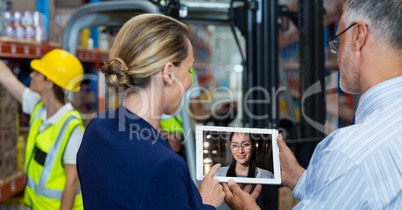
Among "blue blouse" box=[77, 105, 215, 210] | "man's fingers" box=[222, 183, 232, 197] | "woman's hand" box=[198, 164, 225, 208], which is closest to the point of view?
"blue blouse" box=[77, 105, 215, 210]

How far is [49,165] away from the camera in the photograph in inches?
122

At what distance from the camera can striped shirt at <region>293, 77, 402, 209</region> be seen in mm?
1465

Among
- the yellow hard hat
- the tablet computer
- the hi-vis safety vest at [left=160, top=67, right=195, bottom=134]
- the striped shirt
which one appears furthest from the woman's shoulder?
the hi-vis safety vest at [left=160, top=67, right=195, bottom=134]

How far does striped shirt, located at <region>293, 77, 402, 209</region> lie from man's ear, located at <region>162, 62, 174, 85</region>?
51cm

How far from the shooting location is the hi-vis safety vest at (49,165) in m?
3.09

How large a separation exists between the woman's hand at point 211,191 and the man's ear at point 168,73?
337mm

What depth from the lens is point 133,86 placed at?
1.81 m

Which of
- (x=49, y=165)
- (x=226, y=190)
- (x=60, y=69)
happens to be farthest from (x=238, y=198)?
(x=60, y=69)

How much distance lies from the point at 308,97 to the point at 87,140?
2.51m

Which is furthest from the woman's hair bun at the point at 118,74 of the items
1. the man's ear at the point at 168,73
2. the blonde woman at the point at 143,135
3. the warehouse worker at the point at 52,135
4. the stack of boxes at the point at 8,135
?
the stack of boxes at the point at 8,135

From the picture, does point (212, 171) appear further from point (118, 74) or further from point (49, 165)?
point (49, 165)

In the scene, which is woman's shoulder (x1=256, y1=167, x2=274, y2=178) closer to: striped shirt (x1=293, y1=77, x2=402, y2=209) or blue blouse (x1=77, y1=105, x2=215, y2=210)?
blue blouse (x1=77, y1=105, x2=215, y2=210)

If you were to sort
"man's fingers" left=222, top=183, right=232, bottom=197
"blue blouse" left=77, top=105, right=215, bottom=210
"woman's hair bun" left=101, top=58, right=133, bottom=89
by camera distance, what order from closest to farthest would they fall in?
"blue blouse" left=77, top=105, right=215, bottom=210, "woman's hair bun" left=101, top=58, right=133, bottom=89, "man's fingers" left=222, top=183, right=232, bottom=197

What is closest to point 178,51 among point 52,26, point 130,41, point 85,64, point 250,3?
point 130,41
